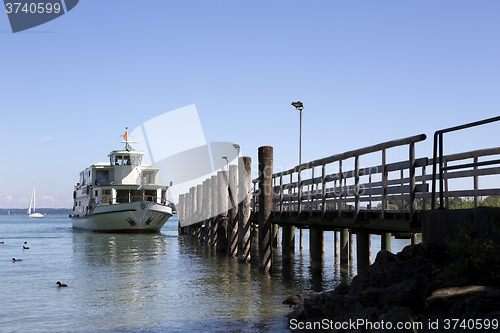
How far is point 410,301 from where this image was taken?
22.0 feet

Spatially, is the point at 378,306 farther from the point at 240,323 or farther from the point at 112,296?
the point at 112,296

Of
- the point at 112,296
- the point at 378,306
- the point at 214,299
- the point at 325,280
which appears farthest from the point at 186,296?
the point at 378,306

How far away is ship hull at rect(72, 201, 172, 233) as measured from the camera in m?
39.2

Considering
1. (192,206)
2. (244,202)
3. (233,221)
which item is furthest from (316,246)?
(192,206)

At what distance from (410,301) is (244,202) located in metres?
11.6

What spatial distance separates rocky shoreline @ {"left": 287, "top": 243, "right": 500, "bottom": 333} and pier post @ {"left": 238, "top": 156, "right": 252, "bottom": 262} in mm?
9266

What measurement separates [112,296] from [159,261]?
26.8 feet

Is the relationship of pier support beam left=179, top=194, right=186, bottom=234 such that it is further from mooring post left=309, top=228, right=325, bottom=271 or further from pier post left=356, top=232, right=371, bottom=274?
pier post left=356, top=232, right=371, bottom=274

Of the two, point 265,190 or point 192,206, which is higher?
point 265,190

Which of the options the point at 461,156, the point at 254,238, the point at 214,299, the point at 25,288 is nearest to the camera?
the point at 461,156

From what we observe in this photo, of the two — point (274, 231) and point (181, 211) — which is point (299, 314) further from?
point (181, 211)

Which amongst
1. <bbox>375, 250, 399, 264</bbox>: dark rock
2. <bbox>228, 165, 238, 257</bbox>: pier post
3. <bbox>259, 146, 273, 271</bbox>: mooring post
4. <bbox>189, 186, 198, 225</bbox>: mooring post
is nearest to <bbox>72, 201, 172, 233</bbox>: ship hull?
<bbox>189, 186, 198, 225</bbox>: mooring post

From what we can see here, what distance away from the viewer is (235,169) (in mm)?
20234

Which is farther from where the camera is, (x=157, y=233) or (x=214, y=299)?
(x=157, y=233)
